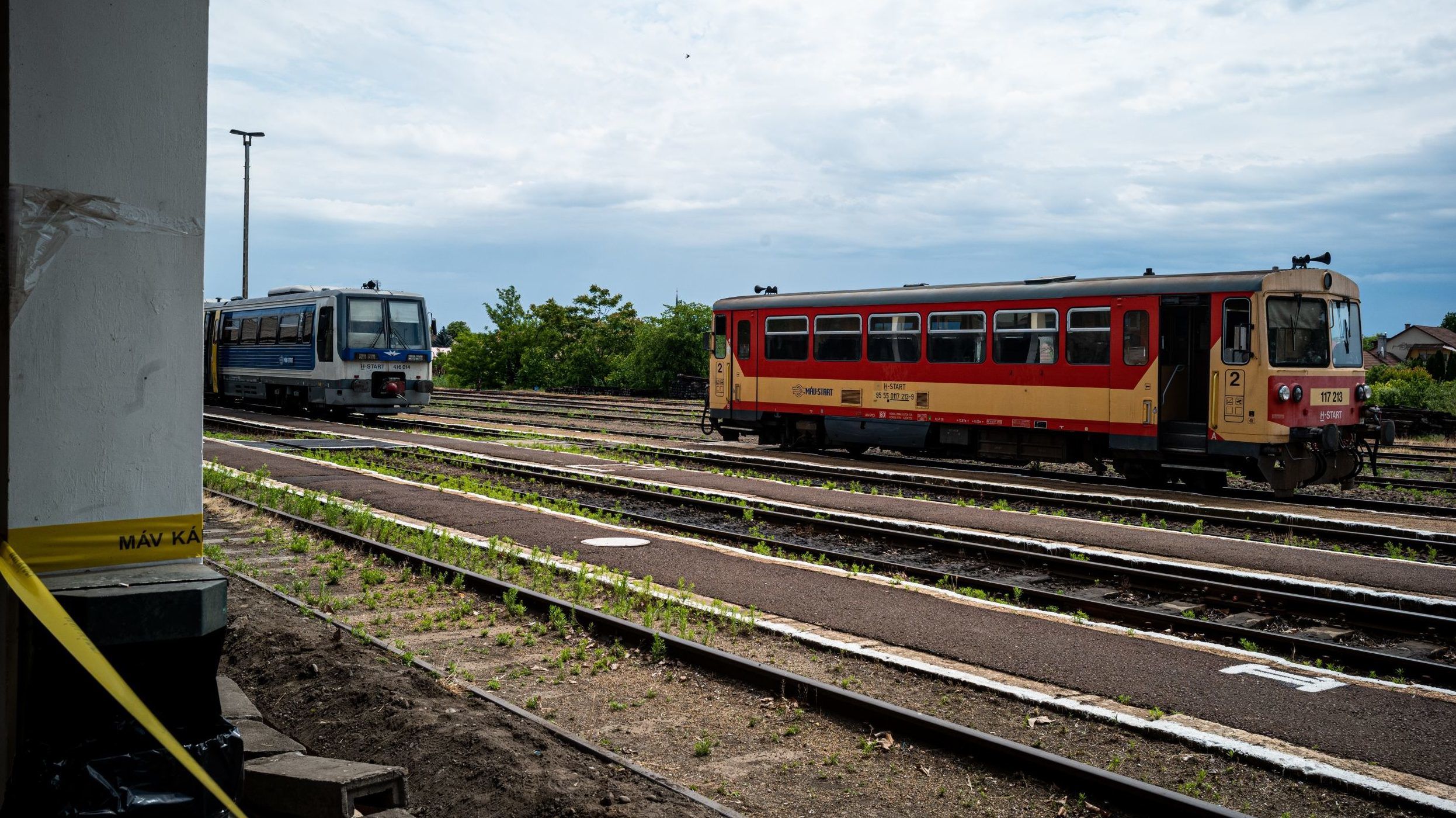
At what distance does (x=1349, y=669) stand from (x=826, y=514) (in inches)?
286

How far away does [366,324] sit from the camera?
28797 millimetres

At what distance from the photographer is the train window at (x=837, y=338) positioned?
2097cm

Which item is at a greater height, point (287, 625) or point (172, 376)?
point (172, 376)

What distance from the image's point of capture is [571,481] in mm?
16953

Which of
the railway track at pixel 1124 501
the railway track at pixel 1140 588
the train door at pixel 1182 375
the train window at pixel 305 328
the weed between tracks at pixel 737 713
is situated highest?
the train window at pixel 305 328

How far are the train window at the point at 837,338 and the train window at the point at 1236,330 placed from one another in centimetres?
688

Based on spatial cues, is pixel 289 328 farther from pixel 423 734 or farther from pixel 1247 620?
pixel 1247 620

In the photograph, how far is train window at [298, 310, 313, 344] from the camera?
29.2 meters

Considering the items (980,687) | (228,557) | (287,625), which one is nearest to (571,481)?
(228,557)

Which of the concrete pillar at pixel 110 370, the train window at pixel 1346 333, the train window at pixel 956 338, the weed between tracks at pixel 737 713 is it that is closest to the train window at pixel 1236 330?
the train window at pixel 1346 333

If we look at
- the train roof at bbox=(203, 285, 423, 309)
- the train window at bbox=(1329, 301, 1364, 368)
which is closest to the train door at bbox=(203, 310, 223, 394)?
the train roof at bbox=(203, 285, 423, 309)

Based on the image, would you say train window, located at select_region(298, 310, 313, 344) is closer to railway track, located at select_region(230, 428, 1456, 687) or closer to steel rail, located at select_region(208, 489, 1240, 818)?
railway track, located at select_region(230, 428, 1456, 687)

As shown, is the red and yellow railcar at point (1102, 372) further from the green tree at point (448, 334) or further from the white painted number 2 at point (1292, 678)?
the green tree at point (448, 334)

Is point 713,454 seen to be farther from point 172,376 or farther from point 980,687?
point 172,376
